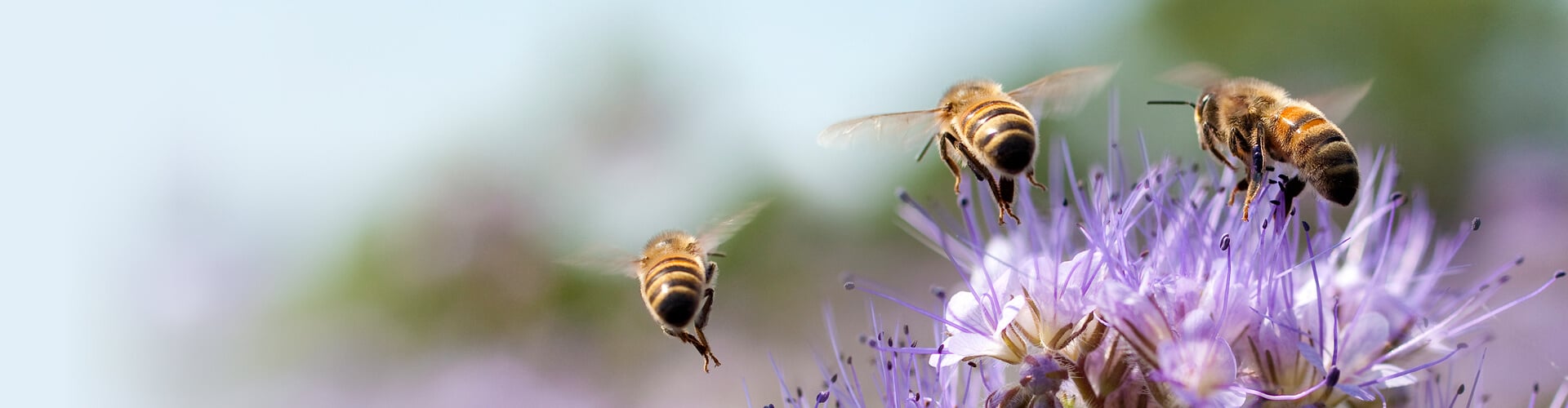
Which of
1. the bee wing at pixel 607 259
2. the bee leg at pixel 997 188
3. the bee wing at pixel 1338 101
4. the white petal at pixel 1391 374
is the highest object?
the bee wing at pixel 1338 101

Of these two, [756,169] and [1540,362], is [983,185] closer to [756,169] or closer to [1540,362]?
[1540,362]

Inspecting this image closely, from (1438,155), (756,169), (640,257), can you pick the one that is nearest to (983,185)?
(640,257)

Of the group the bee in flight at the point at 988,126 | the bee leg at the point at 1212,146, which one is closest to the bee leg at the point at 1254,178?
the bee leg at the point at 1212,146

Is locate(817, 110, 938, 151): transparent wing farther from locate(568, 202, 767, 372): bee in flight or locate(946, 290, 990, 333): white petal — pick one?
locate(946, 290, 990, 333): white petal

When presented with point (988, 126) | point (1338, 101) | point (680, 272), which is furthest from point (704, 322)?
point (1338, 101)

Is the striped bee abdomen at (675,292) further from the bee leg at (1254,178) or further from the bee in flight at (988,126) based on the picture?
the bee leg at (1254,178)

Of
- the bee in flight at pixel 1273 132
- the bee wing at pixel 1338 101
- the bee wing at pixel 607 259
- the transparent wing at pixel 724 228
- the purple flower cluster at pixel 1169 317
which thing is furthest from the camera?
the transparent wing at pixel 724 228
